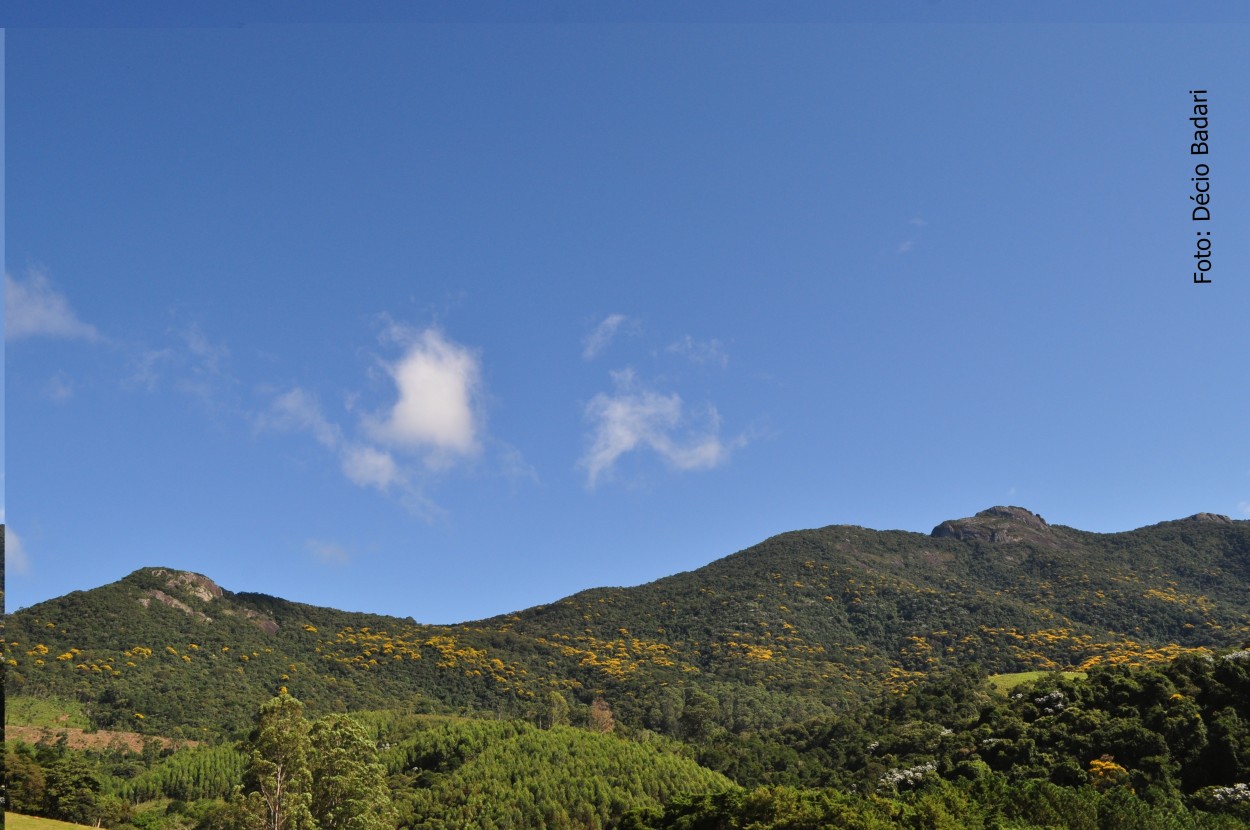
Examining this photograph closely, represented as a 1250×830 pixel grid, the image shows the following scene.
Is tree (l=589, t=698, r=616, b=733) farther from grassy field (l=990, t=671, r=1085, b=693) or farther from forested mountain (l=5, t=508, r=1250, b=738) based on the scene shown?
grassy field (l=990, t=671, r=1085, b=693)

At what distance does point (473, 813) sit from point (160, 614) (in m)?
98.2

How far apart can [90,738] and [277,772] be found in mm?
74458

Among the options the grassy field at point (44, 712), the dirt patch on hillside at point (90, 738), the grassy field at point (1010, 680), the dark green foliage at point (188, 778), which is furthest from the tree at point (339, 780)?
the grassy field at point (1010, 680)

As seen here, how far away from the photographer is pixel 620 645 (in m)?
174

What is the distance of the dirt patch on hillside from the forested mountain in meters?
3.00

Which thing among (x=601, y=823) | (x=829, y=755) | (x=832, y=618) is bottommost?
(x=601, y=823)

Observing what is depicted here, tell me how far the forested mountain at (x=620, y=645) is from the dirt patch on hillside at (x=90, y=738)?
300cm

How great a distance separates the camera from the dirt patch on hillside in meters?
94.8

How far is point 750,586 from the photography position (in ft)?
647

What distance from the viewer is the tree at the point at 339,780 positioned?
48281 millimetres

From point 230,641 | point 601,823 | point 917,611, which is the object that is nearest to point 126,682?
point 230,641

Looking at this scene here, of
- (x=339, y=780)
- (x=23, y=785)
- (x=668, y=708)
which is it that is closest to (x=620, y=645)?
(x=668, y=708)

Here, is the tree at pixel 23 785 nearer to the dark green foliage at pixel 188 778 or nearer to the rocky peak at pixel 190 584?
the dark green foliage at pixel 188 778

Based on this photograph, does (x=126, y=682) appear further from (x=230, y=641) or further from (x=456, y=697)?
(x=456, y=697)
